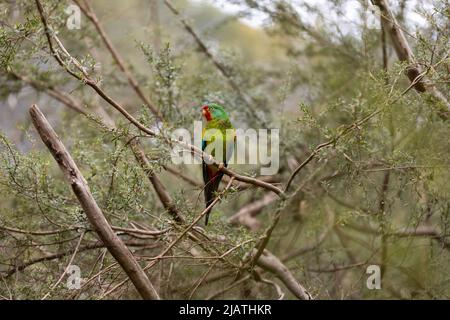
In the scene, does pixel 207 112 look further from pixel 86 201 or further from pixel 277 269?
pixel 86 201

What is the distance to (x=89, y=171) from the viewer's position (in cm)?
418

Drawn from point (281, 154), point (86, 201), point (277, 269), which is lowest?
point (277, 269)

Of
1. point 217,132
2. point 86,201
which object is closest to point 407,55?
point 217,132

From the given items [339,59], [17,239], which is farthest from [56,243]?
[339,59]

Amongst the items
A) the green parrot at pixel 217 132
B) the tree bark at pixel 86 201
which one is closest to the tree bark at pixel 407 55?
the green parrot at pixel 217 132

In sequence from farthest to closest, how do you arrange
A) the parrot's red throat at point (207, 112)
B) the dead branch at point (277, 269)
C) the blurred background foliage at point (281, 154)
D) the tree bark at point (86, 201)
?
the parrot's red throat at point (207, 112) < the dead branch at point (277, 269) < the blurred background foliage at point (281, 154) < the tree bark at point (86, 201)

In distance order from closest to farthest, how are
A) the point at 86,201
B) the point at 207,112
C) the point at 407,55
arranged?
the point at 86,201
the point at 407,55
the point at 207,112

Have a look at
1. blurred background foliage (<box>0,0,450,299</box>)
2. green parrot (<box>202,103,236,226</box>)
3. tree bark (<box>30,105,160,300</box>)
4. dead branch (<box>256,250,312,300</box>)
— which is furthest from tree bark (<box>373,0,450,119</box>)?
tree bark (<box>30,105,160,300</box>)

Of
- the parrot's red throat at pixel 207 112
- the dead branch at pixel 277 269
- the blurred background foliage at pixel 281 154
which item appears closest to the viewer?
the blurred background foliage at pixel 281 154

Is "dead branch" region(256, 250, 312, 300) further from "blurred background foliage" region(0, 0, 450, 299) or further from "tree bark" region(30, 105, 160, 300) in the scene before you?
"tree bark" region(30, 105, 160, 300)

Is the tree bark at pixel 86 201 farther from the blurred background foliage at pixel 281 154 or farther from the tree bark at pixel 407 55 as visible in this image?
the tree bark at pixel 407 55

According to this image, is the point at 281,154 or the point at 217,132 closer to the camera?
the point at 217,132

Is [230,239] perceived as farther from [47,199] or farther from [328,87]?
[328,87]

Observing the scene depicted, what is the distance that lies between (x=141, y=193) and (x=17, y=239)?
2.87 feet
